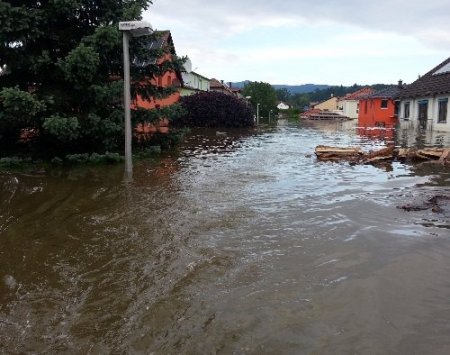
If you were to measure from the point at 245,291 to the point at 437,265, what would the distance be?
86.2 inches

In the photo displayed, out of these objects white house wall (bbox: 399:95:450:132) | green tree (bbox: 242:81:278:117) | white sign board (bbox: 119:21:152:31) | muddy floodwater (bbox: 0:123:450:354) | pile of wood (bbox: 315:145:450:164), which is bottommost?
muddy floodwater (bbox: 0:123:450:354)

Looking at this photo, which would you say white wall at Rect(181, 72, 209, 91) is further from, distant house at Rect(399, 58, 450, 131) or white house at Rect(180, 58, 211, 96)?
distant house at Rect(399, 58, 450, 131)

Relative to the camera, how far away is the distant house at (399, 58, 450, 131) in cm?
2669

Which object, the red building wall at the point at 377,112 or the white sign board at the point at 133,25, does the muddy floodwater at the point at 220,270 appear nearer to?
the white sign board at the point at 133,25

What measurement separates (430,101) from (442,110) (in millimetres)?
2002

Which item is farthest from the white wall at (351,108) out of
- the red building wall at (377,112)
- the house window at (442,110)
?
the house window at (442,110)

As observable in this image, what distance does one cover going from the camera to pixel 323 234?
5758 mm

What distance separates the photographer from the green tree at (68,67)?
9617mm

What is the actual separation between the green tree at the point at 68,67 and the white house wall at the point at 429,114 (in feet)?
67.5

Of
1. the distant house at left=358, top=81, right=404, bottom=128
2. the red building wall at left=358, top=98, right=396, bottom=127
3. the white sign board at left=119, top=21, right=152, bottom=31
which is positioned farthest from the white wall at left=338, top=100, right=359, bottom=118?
the white sign board at left=119, top=21, right=152, bottom=31

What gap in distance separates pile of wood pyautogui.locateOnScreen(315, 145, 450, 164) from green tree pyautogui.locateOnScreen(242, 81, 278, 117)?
148ft

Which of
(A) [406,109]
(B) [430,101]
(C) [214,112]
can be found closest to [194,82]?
(C) [214,112]

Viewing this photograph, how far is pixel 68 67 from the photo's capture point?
9.74 m

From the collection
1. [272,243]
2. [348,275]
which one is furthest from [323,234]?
[348,275]
